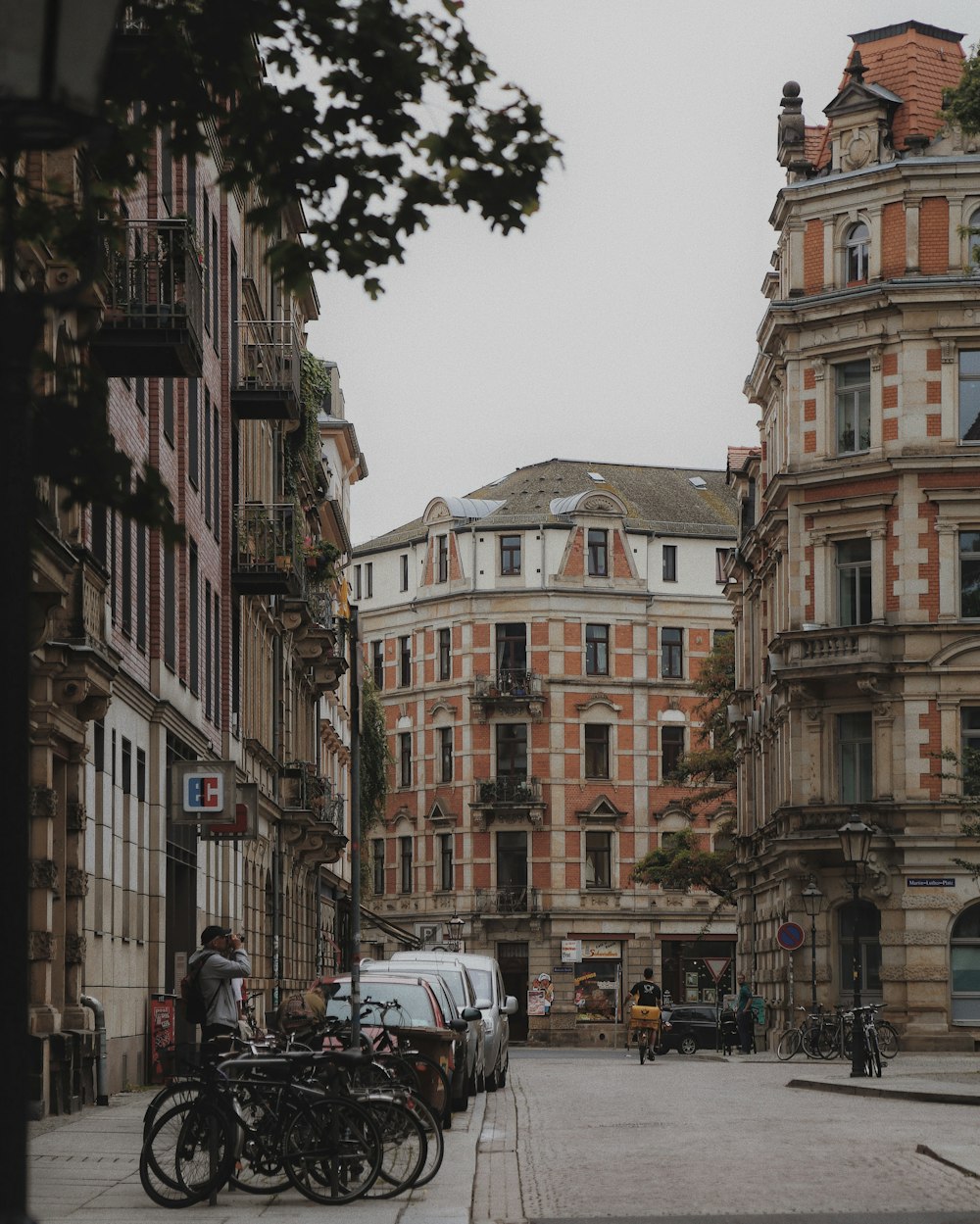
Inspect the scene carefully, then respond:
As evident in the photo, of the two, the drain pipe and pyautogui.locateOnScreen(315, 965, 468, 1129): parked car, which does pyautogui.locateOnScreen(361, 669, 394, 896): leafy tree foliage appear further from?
the drain pipe

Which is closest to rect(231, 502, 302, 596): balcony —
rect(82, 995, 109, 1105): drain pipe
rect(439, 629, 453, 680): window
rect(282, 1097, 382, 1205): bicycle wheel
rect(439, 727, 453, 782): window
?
rect(82, 995, 109, 1105): drain pipe

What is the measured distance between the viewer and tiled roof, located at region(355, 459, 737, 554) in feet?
284

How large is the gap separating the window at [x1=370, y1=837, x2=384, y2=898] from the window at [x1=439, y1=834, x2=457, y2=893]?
4.13m

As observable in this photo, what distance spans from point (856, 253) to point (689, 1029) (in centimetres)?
2104

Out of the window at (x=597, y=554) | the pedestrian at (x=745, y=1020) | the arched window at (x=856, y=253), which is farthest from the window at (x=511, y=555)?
the arched window at (x=856, y=253)

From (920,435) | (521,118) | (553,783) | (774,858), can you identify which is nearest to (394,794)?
(553,783)

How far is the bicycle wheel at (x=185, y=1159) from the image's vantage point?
42.9 feet

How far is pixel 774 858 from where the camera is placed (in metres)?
52.3

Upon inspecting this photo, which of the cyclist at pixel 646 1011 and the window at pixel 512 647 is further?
the window at pixel 512 647

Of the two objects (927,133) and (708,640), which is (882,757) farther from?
(708,640)

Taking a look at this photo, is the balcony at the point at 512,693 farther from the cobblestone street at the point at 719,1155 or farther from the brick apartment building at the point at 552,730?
the cobblestone street at the point at 719,1155

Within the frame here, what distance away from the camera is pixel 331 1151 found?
44.2 feet

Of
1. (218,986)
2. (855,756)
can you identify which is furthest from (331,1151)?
(855,756)

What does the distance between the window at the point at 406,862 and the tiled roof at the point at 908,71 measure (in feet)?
130
